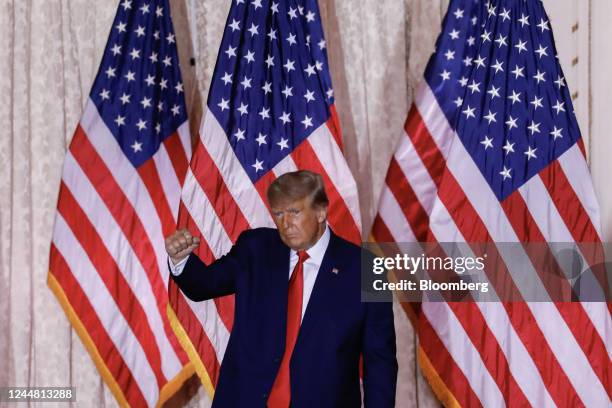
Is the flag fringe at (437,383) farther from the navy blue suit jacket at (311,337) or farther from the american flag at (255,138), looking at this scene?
the navy blue suit jacket at (311,337)

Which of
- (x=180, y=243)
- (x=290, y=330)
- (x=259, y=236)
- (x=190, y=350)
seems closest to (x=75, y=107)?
(x=190, y=350)

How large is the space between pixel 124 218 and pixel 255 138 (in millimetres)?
746

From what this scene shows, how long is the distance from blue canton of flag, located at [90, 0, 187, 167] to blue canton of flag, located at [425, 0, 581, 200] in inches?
56.4

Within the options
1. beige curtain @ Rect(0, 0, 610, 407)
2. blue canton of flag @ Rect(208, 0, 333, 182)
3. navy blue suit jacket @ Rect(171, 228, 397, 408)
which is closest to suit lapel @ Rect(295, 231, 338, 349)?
navy blue suit jacket @ Rect(171, 228, 397, 408)

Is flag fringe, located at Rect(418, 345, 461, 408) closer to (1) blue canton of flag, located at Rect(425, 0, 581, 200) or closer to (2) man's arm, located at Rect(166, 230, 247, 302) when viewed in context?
(1) blue canton of flag, located at Rect(425, 0, 581, 200)

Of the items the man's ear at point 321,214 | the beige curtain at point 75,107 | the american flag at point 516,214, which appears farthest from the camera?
the beige curtain at point 75,107

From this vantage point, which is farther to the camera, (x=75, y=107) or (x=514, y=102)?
(x=75, y=107)

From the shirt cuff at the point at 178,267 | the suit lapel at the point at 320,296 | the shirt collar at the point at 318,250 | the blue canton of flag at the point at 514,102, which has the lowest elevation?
the suit lapel at the point at 320,296

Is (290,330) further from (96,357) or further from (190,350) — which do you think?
(96,357)

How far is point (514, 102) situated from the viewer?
3.76 m

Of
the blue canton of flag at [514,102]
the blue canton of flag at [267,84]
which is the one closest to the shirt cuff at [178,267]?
the blue canton of flag at [267,84]

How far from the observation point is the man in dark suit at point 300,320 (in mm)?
2883

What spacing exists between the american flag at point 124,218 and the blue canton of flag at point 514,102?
1.43 metres

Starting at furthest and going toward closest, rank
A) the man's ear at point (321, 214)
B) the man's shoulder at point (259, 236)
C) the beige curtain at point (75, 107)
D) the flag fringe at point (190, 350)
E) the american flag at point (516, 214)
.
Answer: the beige curtain at point (75, 107), the flag fringe at point (190, 350), the american flag at point (516, 214), the man's shoulder at point (259, 236), the man's ear at point (321, 214)
